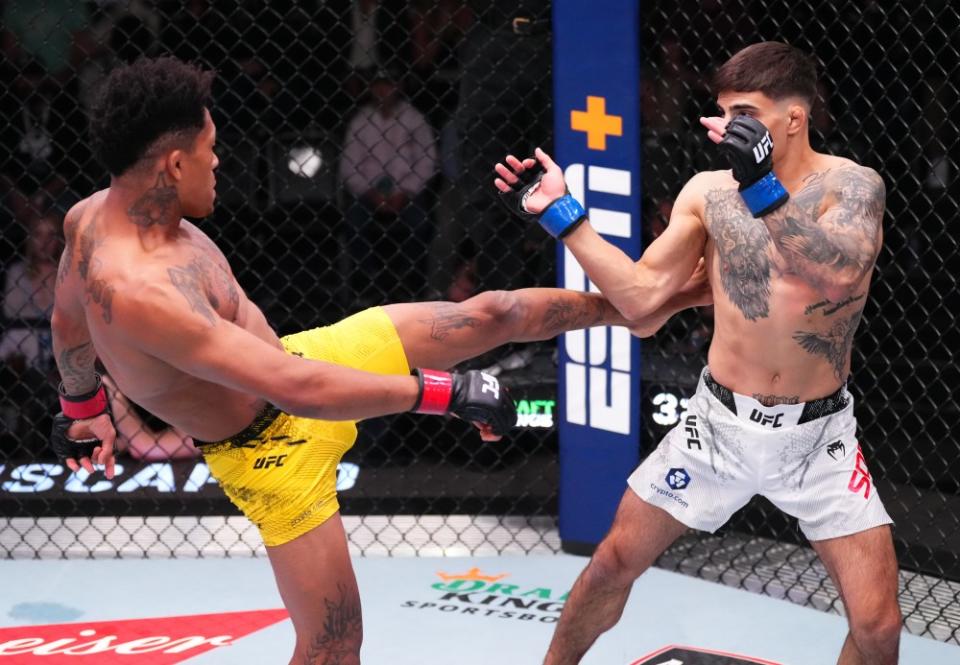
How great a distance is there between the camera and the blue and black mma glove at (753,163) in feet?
7.49

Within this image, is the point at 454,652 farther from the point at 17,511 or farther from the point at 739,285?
the point at 17,511

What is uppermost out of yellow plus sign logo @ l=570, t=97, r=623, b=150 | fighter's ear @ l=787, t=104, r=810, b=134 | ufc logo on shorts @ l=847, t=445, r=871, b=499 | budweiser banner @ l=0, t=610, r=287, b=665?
yellow plus sign logo @ l=570, t=97, r=623, b=150

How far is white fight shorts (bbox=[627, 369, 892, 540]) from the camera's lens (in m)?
2.53

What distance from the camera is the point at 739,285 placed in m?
2.59

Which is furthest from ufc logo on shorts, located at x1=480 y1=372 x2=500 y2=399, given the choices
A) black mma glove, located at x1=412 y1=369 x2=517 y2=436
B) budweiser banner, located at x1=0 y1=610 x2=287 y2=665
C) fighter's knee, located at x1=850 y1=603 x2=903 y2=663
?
budweiser banner, located at x1=0 y1=610 x2=287 y2=665

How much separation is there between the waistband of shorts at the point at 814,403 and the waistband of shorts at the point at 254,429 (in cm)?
90

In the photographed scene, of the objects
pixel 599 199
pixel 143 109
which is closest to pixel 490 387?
pixel 143 109

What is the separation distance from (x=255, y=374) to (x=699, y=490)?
3.31ft

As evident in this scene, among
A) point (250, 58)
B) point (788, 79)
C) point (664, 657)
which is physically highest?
point (250, 58)

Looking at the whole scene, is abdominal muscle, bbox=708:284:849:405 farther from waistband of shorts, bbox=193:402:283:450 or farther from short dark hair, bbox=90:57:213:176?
short dark hair, bbox=90:57:213:176

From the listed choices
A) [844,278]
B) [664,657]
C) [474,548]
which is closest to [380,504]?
[474,548]

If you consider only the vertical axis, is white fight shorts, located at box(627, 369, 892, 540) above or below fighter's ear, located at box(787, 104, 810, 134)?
below

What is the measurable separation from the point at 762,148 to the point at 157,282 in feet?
3.56

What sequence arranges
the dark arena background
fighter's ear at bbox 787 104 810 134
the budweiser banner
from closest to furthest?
fighter's ear at bbox 787 104 810 134 < the budweiser banner < the dark arena background
